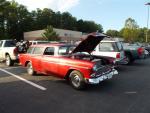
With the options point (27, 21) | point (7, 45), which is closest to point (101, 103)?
point (7, 45)

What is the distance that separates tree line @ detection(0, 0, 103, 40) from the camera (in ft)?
278

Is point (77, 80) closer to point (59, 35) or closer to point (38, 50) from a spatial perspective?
point (38, 50)

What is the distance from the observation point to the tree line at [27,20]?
84.7m

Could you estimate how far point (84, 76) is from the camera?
8008mm

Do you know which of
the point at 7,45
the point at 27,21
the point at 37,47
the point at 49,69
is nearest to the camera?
the point at 49,69

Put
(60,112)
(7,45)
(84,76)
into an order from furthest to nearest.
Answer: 1. (7,45)
2. (84,76)
3. (60,112)

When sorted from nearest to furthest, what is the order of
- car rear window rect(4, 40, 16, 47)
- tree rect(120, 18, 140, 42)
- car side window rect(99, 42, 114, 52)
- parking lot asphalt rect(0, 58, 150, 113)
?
1. parking lot asphalt rect(0, 58, 150, 113)
2. car side window rect(99, 42, 114, 52)
3. car rear window rect(4, 40, 16, 47)
4. tree rect(120, 18, 140, 42)

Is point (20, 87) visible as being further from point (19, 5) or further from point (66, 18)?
point (66, 18)

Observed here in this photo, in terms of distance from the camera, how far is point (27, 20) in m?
99.0

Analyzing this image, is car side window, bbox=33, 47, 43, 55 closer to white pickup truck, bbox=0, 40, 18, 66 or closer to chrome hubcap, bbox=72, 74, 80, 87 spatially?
chrome hubcap, bbox=72, 74, 80, 87

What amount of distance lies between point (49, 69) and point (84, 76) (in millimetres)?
1842

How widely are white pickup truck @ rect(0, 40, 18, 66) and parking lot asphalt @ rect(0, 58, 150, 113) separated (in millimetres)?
4186

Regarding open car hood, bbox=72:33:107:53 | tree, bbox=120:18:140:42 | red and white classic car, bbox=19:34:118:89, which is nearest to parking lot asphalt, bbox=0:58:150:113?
red and white classic car, bbox=19:34:118:89

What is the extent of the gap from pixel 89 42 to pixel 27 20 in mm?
93114
